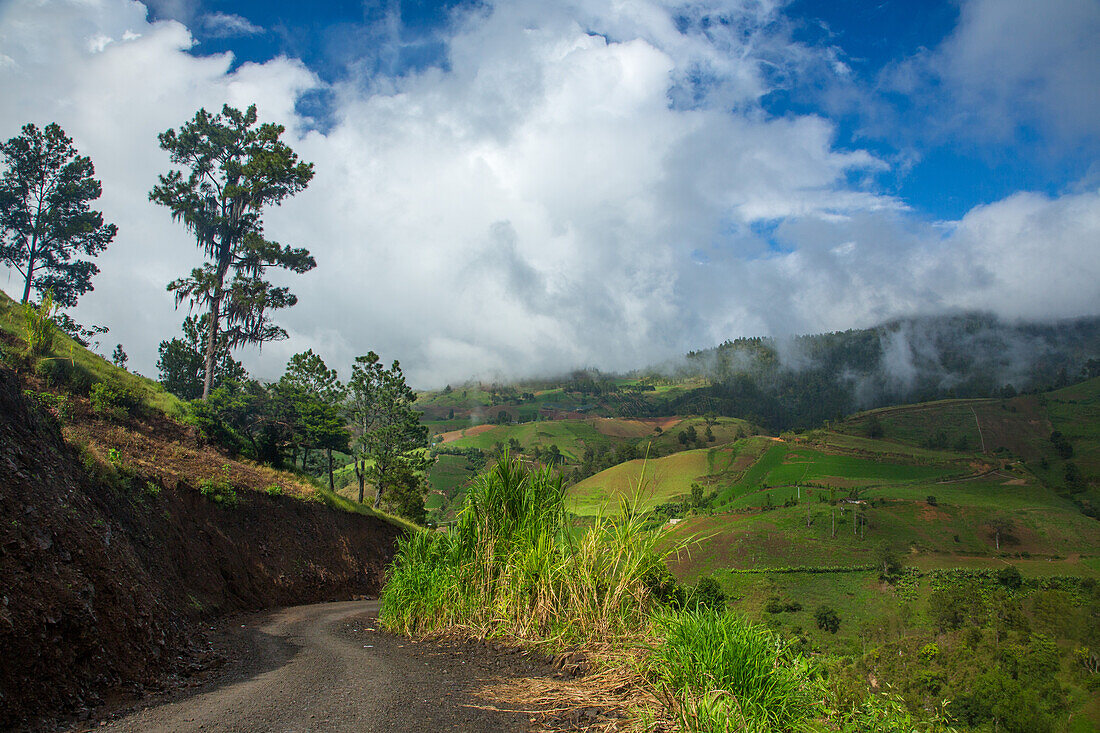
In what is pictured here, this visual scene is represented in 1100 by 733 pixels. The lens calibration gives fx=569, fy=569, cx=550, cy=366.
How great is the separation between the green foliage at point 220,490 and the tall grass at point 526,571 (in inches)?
390

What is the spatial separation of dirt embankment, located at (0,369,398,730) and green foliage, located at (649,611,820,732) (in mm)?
5268

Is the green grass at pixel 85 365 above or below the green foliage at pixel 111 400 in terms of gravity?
above

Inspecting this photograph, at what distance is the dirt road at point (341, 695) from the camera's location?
4.41m

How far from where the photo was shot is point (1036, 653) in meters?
70.4

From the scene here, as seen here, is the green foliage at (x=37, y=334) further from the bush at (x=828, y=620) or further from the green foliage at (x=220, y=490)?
the bush at (x=828, y=620)

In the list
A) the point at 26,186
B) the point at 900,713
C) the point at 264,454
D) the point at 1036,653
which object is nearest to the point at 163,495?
the point at 264,454

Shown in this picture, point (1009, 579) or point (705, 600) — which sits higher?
point (705, 600)

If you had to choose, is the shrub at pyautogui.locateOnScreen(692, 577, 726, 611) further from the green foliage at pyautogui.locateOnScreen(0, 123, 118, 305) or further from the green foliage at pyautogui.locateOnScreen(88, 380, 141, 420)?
the green foliage at pyautogui.locateOnScreen(0, 123, 118, 305)

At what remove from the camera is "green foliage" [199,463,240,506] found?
647 inches

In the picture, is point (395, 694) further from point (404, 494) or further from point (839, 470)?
point (839, 470)

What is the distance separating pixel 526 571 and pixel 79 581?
196 inches

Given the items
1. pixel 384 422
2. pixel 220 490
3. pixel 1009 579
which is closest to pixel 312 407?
pixel 384 422

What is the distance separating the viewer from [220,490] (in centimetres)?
1719

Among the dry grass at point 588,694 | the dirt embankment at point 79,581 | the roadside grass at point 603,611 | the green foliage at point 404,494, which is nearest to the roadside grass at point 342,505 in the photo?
the dirt embankment at point 79,581
